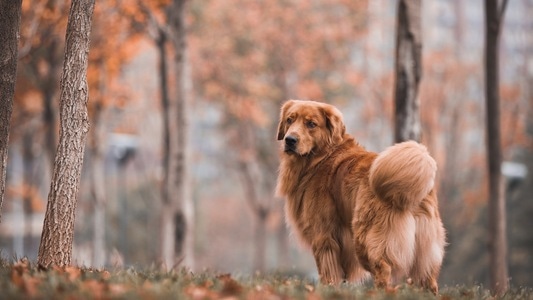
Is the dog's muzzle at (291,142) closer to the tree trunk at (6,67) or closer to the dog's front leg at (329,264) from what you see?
the dog's front leg at (329,264)

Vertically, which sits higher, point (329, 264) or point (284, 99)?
point (284, 99)

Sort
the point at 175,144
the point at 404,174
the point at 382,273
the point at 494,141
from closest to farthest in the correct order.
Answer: the point at 404,174
the point at 382,273
the point at 494,141
the point at 175,144

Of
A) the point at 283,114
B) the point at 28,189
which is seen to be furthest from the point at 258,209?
the point at 283,114

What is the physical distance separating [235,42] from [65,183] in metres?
24.9

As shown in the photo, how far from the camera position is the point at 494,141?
40.4ft

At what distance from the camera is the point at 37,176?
32031 millimetres

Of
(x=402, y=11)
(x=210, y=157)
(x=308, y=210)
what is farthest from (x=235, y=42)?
(x=308, y=210)

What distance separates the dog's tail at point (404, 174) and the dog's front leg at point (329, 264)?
3.55ft

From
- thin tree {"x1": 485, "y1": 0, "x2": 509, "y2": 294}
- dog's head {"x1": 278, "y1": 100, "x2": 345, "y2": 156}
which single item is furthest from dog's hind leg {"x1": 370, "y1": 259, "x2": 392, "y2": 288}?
thin tree {"x1": 485, "y1": 0, "x2": 509, "y2": 294}

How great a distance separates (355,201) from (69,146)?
2.70 m

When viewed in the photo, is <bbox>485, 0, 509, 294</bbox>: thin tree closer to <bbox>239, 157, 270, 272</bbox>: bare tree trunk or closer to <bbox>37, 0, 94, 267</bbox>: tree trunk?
<bbox>37, 0, 94, 267</bbox>: tree trunk

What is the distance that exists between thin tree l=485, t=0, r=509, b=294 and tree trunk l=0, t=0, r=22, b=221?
7.23 m

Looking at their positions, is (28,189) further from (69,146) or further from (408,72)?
(69,146)

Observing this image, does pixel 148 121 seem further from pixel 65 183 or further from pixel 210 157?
pixel 65 183
